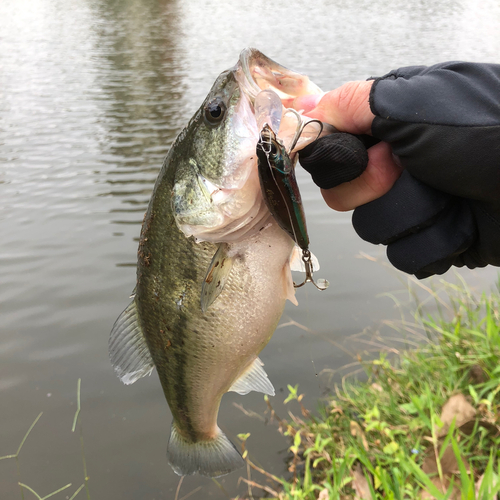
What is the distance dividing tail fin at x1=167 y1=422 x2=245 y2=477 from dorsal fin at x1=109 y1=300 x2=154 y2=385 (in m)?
0.42

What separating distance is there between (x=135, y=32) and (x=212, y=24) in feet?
13.0

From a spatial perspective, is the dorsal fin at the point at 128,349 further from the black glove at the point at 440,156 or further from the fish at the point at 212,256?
the black glove at the point at 440,156

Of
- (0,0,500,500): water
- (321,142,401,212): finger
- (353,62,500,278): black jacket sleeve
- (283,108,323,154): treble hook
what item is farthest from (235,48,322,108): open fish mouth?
(0,0,500,500): water

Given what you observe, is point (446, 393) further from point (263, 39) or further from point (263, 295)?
point (263, 39)

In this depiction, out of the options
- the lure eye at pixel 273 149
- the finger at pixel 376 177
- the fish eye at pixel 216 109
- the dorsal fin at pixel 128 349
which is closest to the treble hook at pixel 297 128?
the lure eye at pixel 273 149

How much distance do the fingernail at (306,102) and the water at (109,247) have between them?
3.11m

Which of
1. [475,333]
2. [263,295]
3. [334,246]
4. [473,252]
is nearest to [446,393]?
[475,333]

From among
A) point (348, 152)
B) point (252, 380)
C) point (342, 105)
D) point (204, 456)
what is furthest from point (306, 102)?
point (204, 456)

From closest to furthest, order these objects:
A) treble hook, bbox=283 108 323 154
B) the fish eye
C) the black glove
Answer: treble hook, bbox=283 108 323 154 < the black glove < the fish eye

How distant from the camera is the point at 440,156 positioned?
1645 mm

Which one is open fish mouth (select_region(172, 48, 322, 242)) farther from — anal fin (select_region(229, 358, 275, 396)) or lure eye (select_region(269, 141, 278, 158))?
anal fin (select_region(229, 358, 275, 396))

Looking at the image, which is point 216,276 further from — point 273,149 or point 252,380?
point 252,380

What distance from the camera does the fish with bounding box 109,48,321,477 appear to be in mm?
1666

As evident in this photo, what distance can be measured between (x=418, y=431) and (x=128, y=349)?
1830 millimetres
